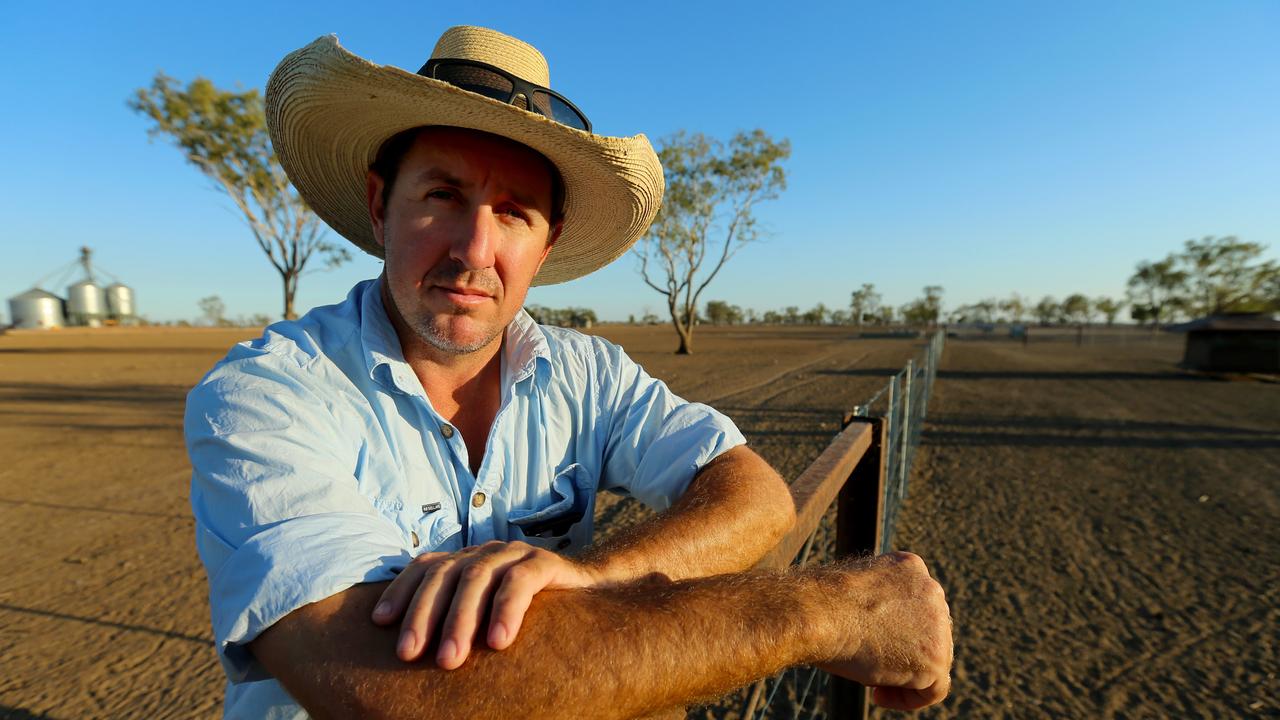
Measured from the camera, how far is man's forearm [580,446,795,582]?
1075mm

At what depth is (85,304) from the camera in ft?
169

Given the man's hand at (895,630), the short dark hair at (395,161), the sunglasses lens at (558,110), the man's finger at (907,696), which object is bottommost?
the man's finger at (907,696)

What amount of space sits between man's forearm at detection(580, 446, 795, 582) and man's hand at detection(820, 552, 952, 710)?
29cm

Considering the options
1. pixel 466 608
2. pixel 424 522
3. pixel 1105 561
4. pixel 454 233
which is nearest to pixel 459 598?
pixel 466 608

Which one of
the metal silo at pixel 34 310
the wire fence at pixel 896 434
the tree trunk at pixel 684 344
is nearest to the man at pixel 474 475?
the wire fence at pixel 896 434

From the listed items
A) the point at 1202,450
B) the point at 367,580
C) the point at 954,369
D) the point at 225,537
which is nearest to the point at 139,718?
the point at 225,537

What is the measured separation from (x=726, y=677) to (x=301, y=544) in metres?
0.60

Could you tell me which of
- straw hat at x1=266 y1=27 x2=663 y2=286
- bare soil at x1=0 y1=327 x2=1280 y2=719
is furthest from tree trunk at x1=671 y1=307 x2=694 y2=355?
straw hat at x1=266 y1=27 x2=663 y2=286

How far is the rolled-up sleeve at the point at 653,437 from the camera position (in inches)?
61.1

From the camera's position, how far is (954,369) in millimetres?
21625

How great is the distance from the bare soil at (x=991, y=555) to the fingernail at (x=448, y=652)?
10.4 ft

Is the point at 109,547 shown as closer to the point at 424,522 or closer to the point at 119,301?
the point at 424,522

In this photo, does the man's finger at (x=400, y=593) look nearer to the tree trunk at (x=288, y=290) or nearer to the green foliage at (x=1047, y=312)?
the tree trunk at (x=288, y=290)

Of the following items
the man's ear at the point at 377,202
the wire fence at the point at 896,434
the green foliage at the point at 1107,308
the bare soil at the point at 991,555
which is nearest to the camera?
the man's ear at the point at 377,202
